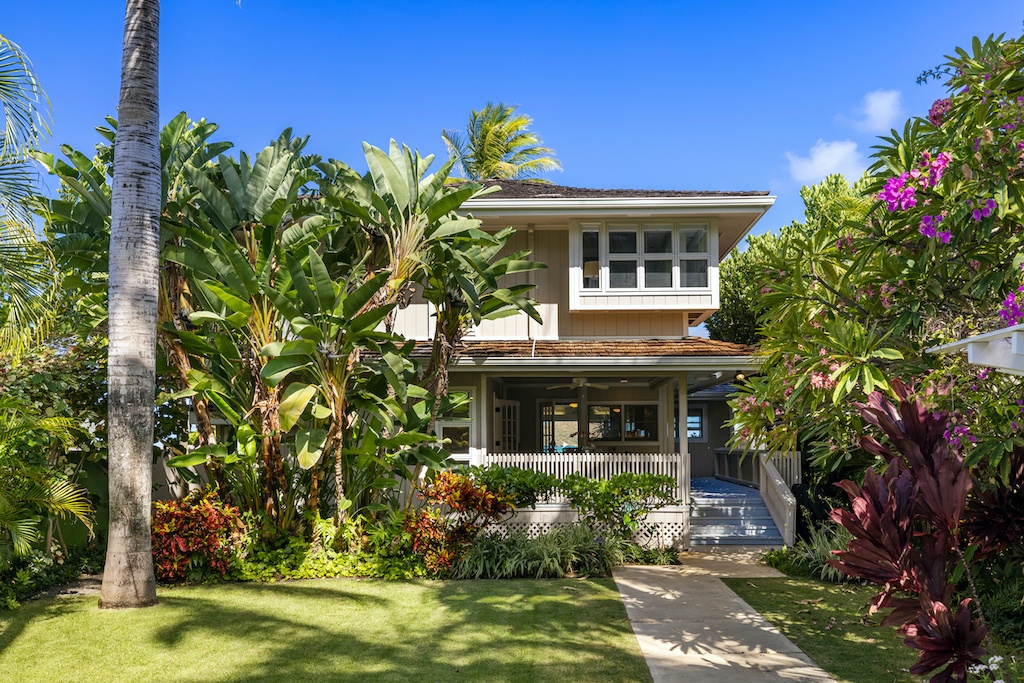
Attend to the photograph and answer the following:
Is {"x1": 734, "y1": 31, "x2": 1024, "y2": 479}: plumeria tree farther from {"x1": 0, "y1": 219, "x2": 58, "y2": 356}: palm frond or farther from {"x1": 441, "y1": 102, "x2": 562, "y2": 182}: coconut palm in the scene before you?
{"x1": 441, "y1": 102, "x2": 562, "y2": 182}: coconut palm

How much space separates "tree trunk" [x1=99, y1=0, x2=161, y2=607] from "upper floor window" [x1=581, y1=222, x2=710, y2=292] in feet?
28.9

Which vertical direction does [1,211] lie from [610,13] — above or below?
below

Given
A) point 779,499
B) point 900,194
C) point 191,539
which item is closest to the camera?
point 900,194

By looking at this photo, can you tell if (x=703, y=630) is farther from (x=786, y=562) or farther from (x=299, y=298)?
(x=299, y=298)

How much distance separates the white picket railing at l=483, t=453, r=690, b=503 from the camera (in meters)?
13.8

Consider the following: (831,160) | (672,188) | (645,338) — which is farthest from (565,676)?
(831,160)

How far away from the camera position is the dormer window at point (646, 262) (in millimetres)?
15453

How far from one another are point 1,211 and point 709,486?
16518mm

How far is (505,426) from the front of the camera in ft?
65.3

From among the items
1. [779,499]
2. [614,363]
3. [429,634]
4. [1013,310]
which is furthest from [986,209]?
[779,499]

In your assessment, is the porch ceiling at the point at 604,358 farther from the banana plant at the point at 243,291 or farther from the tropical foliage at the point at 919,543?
the tropical foliage at the point at 919,543

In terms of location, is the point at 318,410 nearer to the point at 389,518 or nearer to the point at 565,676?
the point at 389,518

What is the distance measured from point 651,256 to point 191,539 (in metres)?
9.89

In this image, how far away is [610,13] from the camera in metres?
20.9
